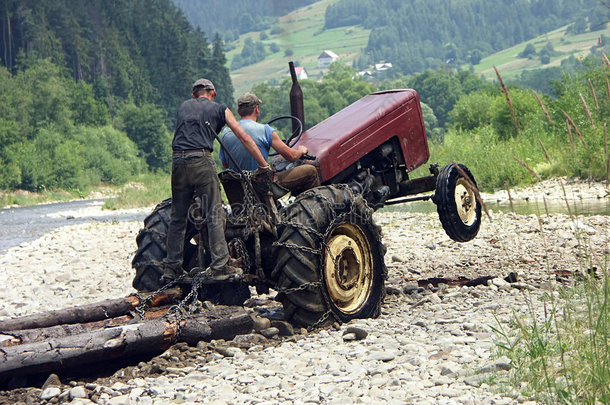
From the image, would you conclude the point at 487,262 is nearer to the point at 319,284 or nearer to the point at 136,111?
the point at 319,284

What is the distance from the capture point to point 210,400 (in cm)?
521

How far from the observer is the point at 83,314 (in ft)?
22.9

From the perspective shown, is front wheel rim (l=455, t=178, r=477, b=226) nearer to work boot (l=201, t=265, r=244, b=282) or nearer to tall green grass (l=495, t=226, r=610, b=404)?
work boot (l=201, t=265, r=244, b=282)

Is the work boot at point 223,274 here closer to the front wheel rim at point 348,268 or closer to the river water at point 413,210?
the front wheel rim at point 348,268

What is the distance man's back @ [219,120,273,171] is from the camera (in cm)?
739

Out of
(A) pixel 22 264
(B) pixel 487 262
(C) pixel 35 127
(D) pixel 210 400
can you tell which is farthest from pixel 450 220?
(C) pixel 35 127

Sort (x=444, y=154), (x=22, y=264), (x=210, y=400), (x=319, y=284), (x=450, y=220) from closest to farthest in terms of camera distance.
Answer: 1. (x=210, y=400)
2. (x=319, y=284)
3. (x=450, y=220)
4. (x=22, y=264)
5. (x=444, y=154)

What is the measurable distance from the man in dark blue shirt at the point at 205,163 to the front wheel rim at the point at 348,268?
0.80 m

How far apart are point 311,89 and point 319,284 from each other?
9638 centimetres

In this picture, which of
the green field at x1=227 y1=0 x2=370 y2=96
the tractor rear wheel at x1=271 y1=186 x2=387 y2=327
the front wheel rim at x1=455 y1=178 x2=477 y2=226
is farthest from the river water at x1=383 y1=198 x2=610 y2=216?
the green field at x1=227 y1=0 x2=370 y2=96

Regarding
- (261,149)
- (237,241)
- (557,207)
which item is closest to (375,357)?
(237,241)

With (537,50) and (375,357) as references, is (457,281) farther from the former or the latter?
(537,50)

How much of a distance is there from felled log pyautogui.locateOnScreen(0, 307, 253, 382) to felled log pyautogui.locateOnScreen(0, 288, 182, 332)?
541 millimetres

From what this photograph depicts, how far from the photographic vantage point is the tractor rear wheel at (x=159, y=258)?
25.1 feet
